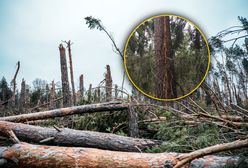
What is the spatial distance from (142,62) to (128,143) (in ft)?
3.94

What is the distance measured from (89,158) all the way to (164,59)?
1.64 m

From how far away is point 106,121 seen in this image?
5223 mm

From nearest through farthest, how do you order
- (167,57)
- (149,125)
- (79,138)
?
(167,57) → (79,138) → (149,125)

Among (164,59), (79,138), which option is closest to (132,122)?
(79,138)

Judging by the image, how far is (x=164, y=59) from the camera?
379 centimetres

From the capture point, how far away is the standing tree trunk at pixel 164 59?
3758 millimetres

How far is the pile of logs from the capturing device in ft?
9.14

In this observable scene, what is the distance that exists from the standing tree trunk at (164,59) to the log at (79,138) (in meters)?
0.85

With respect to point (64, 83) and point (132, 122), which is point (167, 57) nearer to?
point (132, 122)

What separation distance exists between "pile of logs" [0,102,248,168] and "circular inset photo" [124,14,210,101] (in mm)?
886

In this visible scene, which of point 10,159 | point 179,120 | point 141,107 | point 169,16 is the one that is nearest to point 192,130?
point 179,120

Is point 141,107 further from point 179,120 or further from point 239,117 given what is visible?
point 239,117

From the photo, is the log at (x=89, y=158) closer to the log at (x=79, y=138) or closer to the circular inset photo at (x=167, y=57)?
the log at (x=79, y=138)

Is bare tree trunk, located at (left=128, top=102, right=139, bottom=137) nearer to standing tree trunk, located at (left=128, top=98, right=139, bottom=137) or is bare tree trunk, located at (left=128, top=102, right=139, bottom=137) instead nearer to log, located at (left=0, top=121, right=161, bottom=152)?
standing tree trunk, located at (left=128, top=98, right=139, bottom=137)
